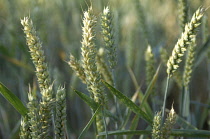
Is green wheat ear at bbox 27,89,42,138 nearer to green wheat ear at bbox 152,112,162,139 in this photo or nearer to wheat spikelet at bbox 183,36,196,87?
green wheat ear at bbox 152,112,162,139

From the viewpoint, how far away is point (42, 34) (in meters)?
1.87

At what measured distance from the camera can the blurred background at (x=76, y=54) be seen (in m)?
1.84

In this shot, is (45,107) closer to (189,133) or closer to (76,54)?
(189,133)

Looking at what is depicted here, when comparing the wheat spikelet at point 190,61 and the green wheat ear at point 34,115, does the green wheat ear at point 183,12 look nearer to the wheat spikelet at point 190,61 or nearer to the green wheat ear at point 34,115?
the wheat spikelet at point 190,61

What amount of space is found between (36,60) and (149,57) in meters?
0.63

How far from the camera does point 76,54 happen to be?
2.21 m

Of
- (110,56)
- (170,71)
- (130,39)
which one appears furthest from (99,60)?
(130,39)

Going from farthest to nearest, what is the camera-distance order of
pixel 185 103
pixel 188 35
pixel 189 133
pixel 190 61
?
pixel 185 103
pixel 190 61
pixel 189 133
pixel 188 35

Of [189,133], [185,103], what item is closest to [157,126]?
[189,133]

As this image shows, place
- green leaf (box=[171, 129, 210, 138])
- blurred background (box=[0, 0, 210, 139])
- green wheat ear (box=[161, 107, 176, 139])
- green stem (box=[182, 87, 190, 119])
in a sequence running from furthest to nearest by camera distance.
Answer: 1. blurred background (box=[0, 0, 210, 139])
2. green stem (box=[182, 87, 190, 119])
3. green leaf (box=[171, 129, 210, 138])
4. green wheat ear (box=[161, 107, 176, 139])

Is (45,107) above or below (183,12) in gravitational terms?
below

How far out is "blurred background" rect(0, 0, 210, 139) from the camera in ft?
6.04

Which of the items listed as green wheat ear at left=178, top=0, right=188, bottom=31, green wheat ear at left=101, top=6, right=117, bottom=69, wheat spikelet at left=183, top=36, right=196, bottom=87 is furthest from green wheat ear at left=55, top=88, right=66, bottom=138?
green wheat ear at left=178, top=0, right=188, bottom=31

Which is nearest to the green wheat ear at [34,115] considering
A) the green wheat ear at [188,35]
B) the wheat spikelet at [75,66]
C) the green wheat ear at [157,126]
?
the wheat spikelet at [75,66]
